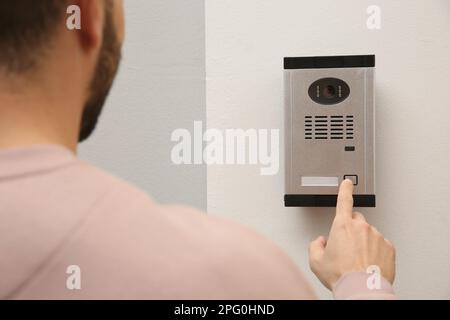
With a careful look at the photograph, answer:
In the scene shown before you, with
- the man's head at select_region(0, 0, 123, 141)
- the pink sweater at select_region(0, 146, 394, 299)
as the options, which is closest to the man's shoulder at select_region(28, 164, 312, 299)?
the pink sweater at select_region(0, 146, 394, 299)

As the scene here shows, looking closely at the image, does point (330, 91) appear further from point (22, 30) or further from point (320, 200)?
point (22, 30)

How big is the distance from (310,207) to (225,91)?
210mm

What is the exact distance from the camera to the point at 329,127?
77cm

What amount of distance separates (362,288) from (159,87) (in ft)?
1.35

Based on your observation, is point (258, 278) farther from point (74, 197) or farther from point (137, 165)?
point (137, 165)

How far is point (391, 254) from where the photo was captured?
704mm

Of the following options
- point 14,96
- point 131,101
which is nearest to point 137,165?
point 131,101

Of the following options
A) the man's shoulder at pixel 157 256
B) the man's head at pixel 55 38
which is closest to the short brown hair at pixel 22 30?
the man's head at pixel 55 38

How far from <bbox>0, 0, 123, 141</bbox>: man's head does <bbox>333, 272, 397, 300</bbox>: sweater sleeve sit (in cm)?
33

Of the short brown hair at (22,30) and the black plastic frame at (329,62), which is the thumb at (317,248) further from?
the short brown hair at (22,30)

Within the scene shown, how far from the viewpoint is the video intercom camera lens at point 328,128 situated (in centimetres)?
77

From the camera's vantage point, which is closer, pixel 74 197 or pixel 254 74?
pixel 74 197

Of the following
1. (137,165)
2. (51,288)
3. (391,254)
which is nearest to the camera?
(51,288)

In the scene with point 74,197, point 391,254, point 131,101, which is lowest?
point 391,254
